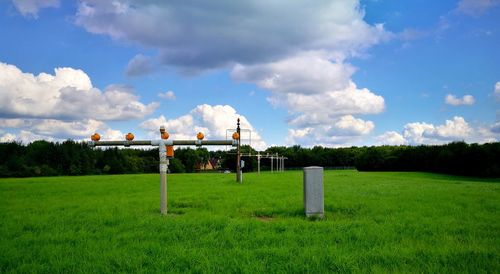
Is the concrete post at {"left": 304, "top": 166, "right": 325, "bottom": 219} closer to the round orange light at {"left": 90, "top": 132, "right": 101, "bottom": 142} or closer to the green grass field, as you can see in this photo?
the green grass field

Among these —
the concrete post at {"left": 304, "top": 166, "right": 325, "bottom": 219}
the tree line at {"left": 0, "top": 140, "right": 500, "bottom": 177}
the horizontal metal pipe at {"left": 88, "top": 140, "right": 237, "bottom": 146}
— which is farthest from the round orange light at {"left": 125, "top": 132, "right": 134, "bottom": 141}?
the tree line at {"left": 0, "top": 140, "right": 500, "bottom": 177}

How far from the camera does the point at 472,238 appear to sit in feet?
24.2

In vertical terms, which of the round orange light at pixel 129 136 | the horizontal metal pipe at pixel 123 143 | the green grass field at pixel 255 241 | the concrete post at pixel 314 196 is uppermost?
the round orange light at pixel 129 136

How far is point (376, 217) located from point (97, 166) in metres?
93.0

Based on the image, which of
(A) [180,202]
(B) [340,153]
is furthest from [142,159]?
(A) [180,202]

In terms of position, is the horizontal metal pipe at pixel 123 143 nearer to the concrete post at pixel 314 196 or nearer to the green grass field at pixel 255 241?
the green grass field at pixel 255 241

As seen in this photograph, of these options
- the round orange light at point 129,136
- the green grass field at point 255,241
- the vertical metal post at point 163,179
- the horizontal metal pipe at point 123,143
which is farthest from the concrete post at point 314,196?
the round orange light at point 129,136

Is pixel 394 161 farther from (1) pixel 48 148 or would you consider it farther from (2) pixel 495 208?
(2) pixel 495 208

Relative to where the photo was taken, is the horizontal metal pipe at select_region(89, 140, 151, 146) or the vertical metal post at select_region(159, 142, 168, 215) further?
the horizontal metal pipe at select_region(89, 140, 151, 146)

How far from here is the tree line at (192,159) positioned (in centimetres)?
6875

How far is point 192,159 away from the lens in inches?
4592

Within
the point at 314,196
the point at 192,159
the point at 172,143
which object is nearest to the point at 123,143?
the point at 172,143

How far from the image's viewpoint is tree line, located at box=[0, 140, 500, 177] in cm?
6875

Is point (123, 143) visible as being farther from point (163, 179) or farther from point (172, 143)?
point (163, 179)
